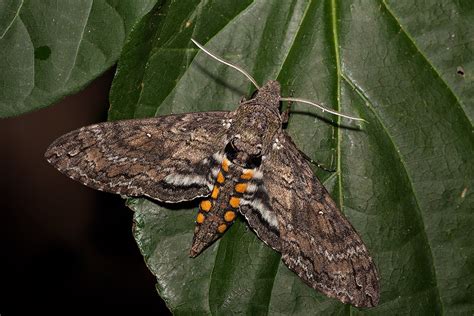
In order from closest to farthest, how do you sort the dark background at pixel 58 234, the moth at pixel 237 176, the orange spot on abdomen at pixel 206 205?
the moth at pixel 237 176
the orange spot on abdomen at pixel 206 205
the dark background at pixel 58 234

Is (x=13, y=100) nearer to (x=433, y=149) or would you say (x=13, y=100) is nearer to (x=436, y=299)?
(x=433, y=149)

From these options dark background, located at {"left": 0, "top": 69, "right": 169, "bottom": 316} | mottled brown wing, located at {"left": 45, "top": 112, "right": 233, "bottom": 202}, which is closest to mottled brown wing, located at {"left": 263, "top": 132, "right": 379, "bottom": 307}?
mottled brown wing, located at {"left": 45, "top": 112, "right": 233, "bottom": 202}

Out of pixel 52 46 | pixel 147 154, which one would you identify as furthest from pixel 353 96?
Result: pixel 52 46

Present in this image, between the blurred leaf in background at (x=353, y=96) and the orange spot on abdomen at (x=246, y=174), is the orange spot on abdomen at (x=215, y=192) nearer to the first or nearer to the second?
the orange spot on abdomen at (x=246, y=174)

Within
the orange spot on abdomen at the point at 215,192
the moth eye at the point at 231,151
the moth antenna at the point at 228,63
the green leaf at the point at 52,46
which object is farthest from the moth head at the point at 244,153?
the green leaf at the point at 52,46

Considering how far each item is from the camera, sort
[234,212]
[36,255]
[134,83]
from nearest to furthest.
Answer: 1. [134,83]
2. [234,212]
3. [36,255]

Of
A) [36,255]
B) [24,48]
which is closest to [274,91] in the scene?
[24,48]

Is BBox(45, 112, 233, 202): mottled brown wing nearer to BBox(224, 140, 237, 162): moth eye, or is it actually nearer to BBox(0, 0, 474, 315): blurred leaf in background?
BBox(224, 140, 237, 162): moth eye
